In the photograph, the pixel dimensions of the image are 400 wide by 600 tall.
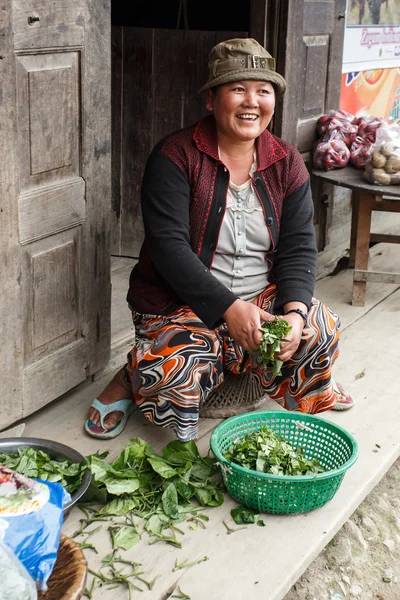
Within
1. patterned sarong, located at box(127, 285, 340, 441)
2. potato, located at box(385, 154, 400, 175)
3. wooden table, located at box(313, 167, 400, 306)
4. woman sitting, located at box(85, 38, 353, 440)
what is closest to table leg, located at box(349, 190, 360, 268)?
wooden table, located at box(313, 167, 400, 306)

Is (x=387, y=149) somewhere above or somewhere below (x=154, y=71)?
below

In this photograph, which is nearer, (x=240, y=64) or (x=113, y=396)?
(x=240, y=64)

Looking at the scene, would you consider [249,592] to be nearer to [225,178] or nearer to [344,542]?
[344,542]

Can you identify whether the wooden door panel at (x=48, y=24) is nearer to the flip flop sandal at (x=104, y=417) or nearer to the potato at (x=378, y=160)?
the flip flop sandal at (x=104, y=417)

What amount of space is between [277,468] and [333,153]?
2.94 m

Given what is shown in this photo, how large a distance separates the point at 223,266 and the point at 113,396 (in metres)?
0.70

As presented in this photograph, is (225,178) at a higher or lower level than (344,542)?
higher

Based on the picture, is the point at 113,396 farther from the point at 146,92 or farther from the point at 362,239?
the point at 146,92

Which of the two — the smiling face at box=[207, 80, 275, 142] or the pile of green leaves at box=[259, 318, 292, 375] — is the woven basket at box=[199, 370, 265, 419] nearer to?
the pile of green leaves at box=[259, 318, 292, 375]

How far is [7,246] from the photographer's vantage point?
299 cm

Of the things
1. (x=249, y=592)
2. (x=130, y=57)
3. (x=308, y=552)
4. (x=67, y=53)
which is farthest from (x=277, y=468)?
(x=130, y=57)

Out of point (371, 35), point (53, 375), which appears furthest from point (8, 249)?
point (371, 35)

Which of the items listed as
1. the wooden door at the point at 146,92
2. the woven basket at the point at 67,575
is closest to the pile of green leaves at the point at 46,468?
the woven basket at the point at 67,575

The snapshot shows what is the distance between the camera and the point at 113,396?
337 cm
